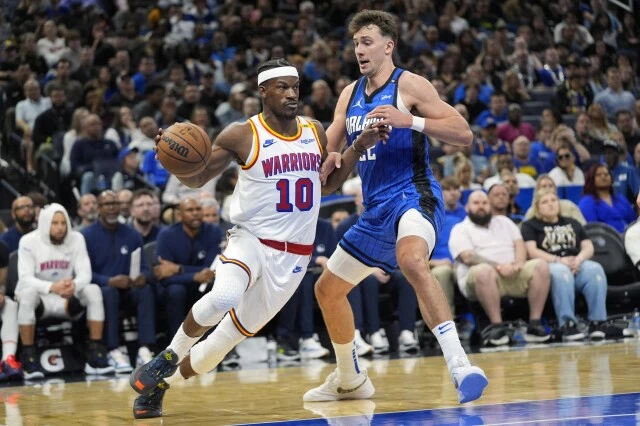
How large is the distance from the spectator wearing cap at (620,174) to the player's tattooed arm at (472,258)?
3.02 meters

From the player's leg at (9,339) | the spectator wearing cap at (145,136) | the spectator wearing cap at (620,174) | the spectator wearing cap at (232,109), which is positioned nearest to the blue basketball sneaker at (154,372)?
the player's leg at (9,339)

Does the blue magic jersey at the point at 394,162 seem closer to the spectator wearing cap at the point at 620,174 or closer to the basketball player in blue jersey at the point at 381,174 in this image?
the basketball player in blue jersey at the point at 381,174

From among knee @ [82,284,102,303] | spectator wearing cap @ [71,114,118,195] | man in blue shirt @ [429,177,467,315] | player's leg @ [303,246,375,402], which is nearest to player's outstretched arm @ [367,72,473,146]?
player's leg @ [303,246,375,402]

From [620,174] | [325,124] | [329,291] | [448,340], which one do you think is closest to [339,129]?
[329,291]

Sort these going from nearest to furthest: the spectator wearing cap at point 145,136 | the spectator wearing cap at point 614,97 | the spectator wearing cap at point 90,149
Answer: the spectator wearing cap at point 90,149 < the spectator wearing cap at point 145,136 < the spectator wearing cap at point 614,97

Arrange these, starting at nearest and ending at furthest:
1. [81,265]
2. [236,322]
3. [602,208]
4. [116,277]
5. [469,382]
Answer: [469,382]
[236,322]
[81,265]
[116,277]
[602,208]

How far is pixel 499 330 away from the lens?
11.4 metres

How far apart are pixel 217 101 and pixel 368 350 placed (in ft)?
21.8

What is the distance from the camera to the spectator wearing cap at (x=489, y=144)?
15117mm

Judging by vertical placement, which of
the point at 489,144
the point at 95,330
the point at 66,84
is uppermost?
the point at 66,84

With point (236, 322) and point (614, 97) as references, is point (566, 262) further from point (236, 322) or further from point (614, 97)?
point (614, 97)

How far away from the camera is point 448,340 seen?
20.5ft

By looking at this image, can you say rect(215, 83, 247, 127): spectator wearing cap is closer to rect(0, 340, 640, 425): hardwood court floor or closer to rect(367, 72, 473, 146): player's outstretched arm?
rect(0, 340, 640, 425): hardwood court floor

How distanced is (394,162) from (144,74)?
34.7ft
